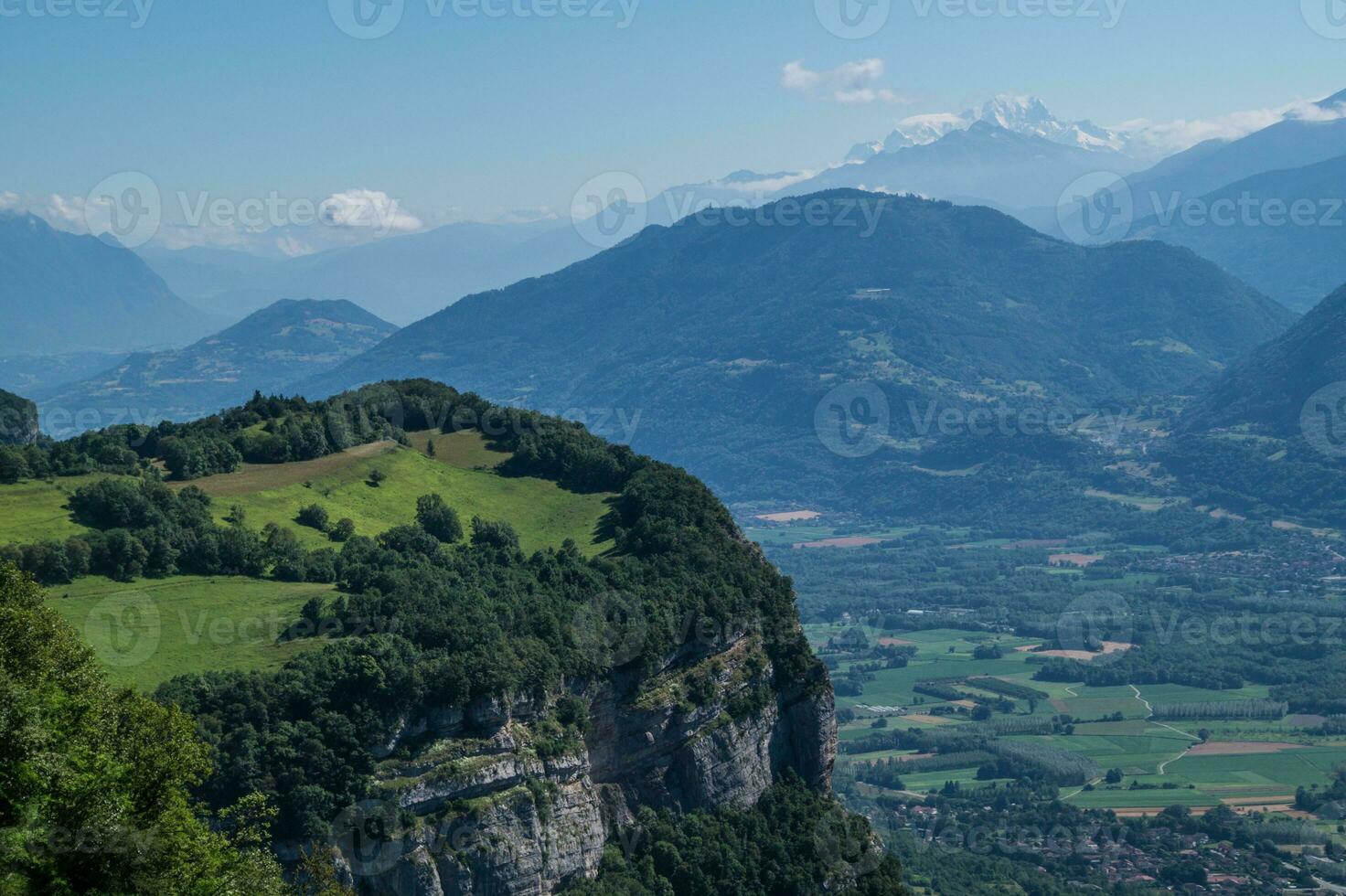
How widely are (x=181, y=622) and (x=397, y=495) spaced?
2805 cm

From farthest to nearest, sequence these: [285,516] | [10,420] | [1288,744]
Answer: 1. [1288,744]
2. [10,420]
3. [285,516]

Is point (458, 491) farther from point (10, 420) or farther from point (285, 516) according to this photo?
point (10, 420)

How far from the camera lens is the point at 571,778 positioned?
6919 centimetres

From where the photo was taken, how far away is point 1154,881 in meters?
104

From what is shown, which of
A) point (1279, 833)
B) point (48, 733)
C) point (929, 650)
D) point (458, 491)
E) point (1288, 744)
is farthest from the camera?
point (929, 650)

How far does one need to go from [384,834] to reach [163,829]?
2132 cm

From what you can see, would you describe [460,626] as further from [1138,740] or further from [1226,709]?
[1226,709]

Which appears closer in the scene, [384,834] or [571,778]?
[384,834]

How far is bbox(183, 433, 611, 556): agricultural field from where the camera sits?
89500 mm

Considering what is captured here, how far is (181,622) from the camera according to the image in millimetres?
70125

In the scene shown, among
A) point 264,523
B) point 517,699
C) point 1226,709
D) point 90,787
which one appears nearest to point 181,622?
point 264,523

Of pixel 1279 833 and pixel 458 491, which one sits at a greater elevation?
pixel 458 491

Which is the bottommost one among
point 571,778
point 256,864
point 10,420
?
point 571,778

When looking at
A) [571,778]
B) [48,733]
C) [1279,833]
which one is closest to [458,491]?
[571,778]
